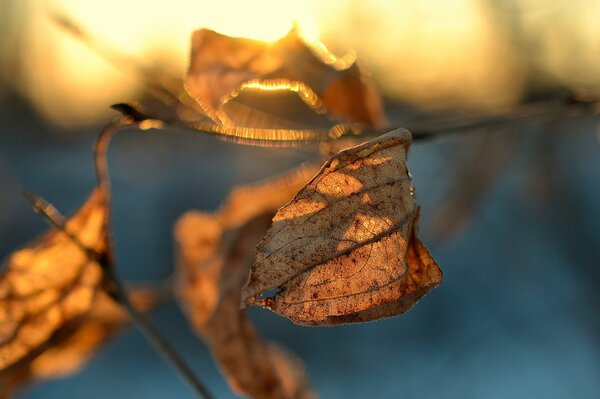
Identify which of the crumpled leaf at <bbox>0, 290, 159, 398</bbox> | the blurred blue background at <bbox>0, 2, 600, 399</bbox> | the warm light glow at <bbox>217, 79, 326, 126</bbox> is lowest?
the blurred blue background at <bbox>0, 2, 600, 399</bbox>

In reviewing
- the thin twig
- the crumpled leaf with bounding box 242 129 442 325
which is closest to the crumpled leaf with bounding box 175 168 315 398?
the thin twig

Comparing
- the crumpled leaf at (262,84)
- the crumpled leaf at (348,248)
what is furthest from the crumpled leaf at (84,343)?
the crumpled leaf at (348,248)

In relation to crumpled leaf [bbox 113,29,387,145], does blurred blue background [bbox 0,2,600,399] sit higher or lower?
lower

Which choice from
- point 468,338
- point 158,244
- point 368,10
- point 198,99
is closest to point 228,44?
point 198,99

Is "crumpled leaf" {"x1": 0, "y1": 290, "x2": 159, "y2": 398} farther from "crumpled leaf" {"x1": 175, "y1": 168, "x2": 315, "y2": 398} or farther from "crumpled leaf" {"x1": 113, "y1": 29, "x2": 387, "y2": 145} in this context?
"crumpled leaf" {"x1": 113, "y1": 29, "x2": 387, "y2": 145}

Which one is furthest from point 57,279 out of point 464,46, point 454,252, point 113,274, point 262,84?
point 454,252

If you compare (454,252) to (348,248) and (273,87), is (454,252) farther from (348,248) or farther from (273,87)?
(348,248)
